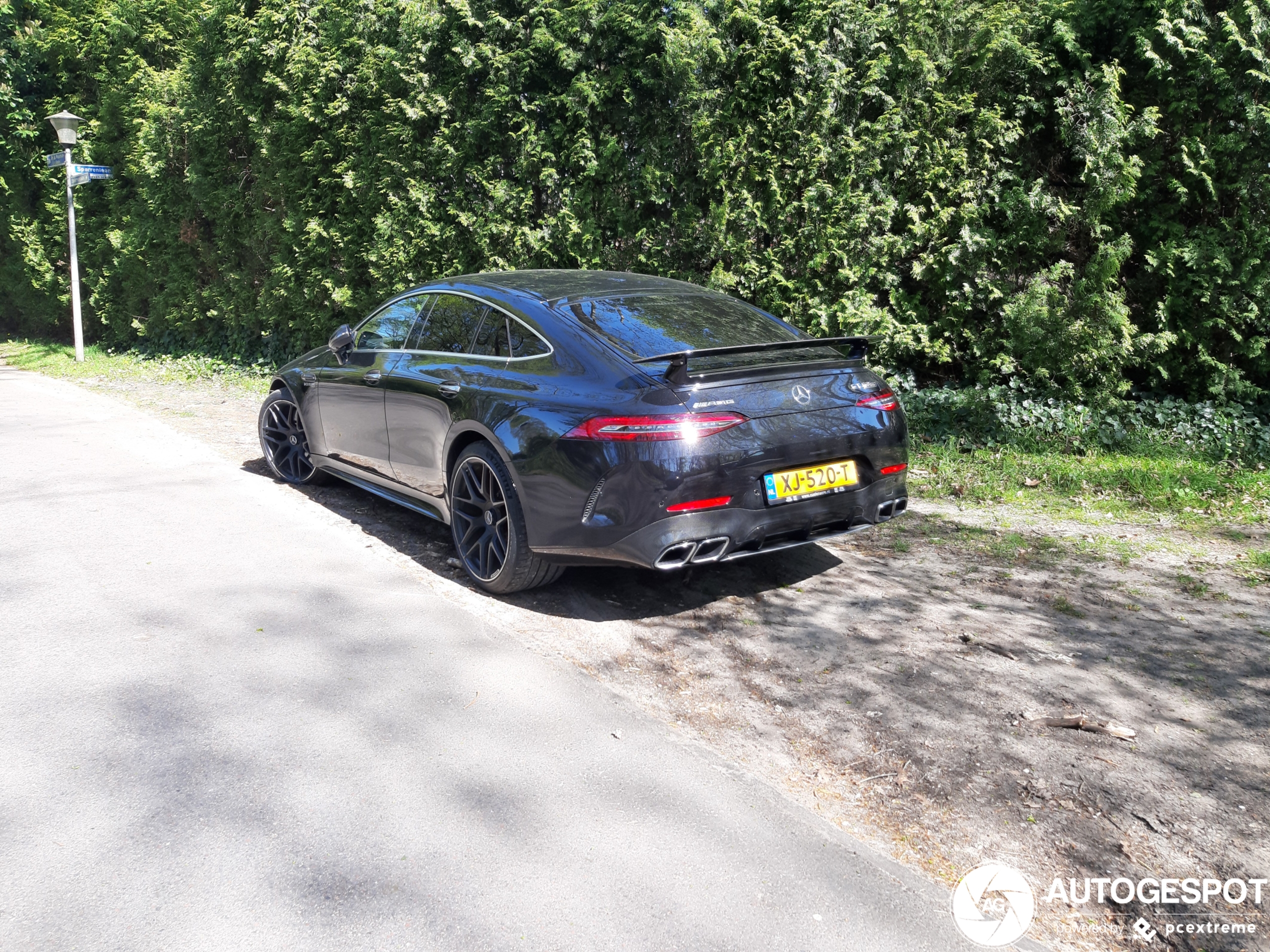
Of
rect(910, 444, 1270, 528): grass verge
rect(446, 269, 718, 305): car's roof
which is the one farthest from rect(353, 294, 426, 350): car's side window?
rect(910, 444, 1270, 528): grass verge

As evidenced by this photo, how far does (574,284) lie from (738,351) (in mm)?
1295

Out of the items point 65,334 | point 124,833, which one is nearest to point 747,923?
point 124,833

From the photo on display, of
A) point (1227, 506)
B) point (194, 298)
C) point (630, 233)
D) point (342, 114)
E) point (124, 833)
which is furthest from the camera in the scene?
point (194, 298)

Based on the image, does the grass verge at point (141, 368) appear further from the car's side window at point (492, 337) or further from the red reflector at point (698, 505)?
the red reflector at point (698, 505)

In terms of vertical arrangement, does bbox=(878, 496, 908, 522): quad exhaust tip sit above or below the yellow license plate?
below

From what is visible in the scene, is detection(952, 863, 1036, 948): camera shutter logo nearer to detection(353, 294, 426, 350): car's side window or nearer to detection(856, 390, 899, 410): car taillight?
detection(856, 390, 899, 410): car taillight

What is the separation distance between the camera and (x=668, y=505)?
4062 millimetres

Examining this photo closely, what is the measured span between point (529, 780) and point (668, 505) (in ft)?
4.58

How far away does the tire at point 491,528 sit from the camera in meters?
4.59

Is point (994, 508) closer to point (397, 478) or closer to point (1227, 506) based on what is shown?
point (1227, 506)

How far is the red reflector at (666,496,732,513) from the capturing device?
13.3ft

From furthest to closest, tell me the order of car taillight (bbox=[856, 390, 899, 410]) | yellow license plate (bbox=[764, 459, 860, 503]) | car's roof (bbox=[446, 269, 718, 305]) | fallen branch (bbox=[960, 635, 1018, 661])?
car's roof (bbox=[446, 269, 718, 305]) → car taillight (bbox=[856, 390, 899, 410]) → yellow license plate (bbox=[764, 459, 860, 503]) → fallen branch (bbox=[960, 635, 1018, 661])

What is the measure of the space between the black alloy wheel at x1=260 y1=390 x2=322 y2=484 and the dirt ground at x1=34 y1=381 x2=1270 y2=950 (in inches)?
43.0

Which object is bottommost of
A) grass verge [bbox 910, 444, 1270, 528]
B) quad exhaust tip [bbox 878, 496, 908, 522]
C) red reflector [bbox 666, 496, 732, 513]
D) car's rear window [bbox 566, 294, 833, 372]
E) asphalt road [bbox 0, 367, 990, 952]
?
asphalt road [bbox 0, 367, 990, 952]
